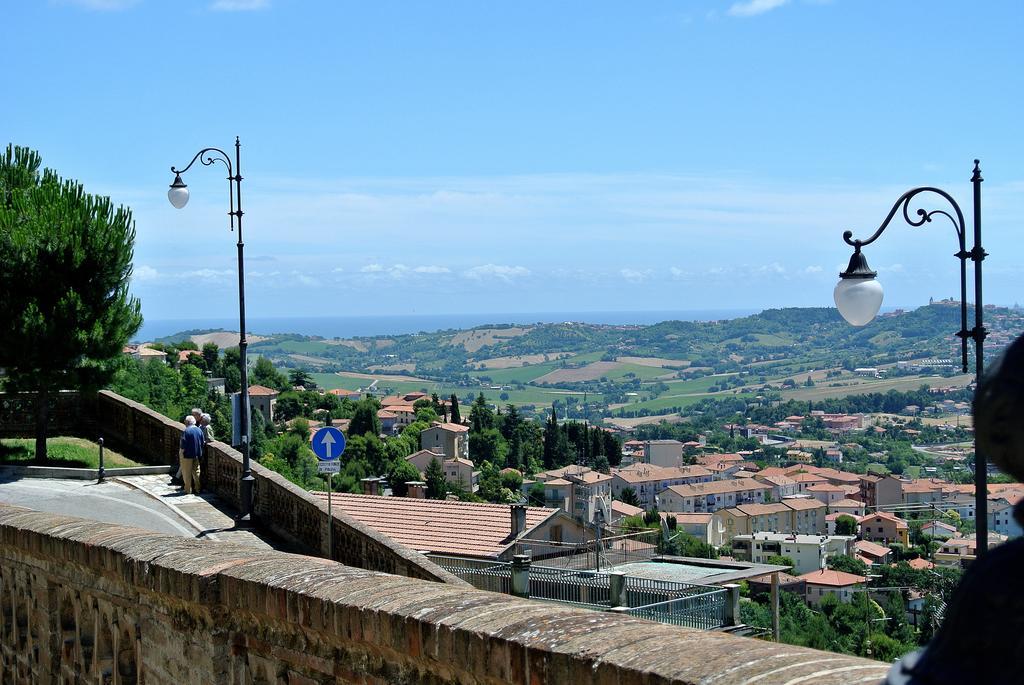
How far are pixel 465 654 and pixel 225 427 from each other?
66.7 metres

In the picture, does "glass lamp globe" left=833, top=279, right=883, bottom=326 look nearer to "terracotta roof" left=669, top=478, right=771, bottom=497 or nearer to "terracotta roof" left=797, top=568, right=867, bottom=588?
"terracotta roof" left=797, top=568, right=867, bottom=588

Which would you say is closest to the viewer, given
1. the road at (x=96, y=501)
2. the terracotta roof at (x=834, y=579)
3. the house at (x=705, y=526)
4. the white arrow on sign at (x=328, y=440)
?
the white arrow on sign at (x=328, y=440)

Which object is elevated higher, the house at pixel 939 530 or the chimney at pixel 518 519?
the chimney at pixel 518 519

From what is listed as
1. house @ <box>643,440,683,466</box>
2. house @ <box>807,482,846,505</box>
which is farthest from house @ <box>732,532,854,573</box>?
house @ <box>643,440,683,466</box>

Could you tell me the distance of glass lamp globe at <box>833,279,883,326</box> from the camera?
374 inches

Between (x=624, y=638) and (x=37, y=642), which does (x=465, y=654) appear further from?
(x=37, y=642)

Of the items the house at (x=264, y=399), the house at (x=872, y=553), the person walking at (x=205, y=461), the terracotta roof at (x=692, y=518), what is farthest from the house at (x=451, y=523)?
the terracotta roof at (x=692, y=518)

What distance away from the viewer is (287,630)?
4.21m

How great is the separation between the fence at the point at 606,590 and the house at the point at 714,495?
138 m

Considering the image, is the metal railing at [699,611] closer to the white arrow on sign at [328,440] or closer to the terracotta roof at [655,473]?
the white arrow on sign at [328,440]

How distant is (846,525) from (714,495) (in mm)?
25112

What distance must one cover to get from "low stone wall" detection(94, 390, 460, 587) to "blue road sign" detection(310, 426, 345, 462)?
0.81 m

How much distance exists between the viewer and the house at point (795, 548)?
111625 mm

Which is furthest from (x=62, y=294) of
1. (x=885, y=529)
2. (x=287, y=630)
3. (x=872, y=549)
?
(x=885, y=529)
